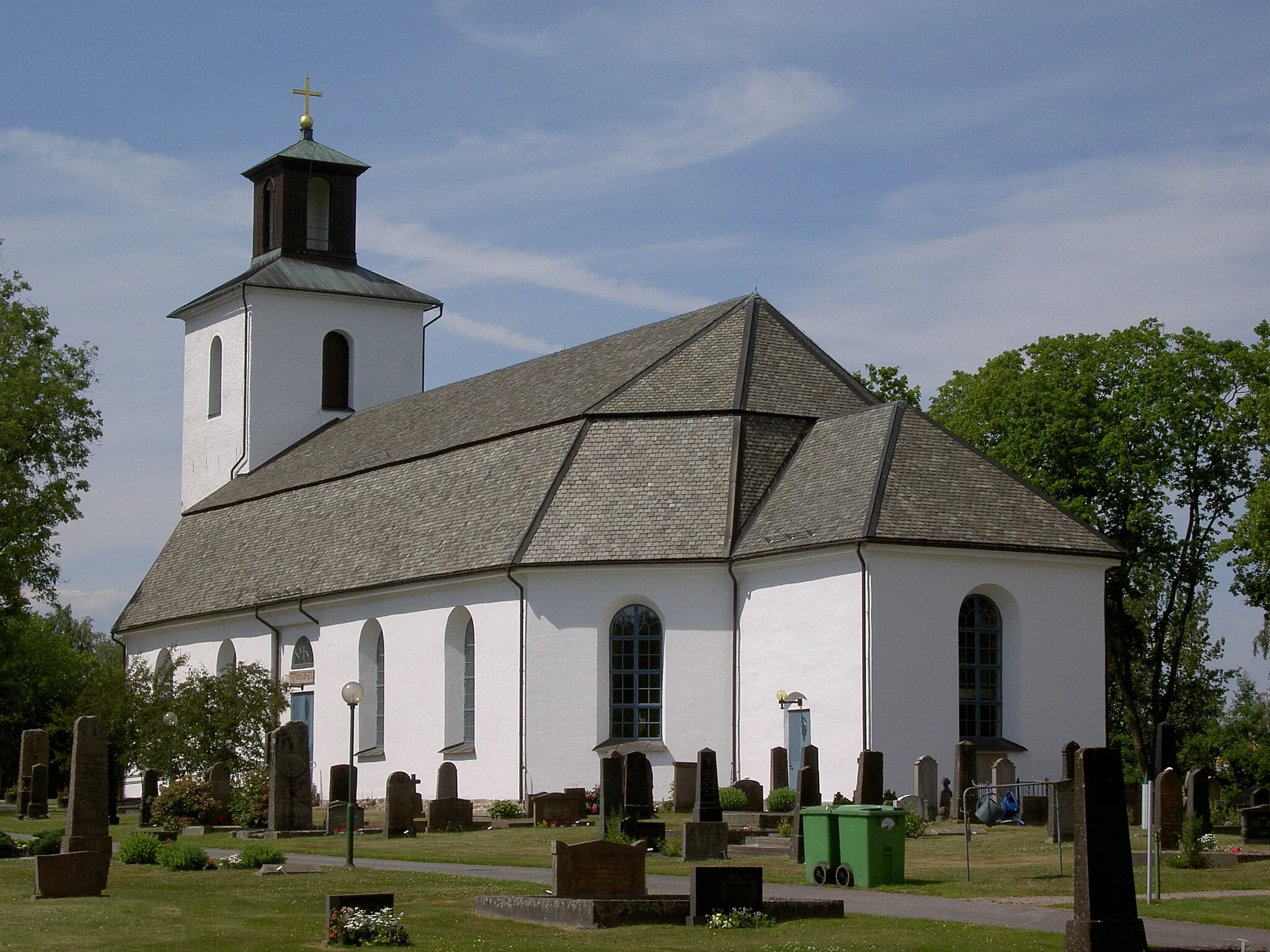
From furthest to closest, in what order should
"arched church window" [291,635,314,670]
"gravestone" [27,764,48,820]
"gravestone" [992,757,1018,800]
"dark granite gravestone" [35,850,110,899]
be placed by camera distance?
"arched church window" [291,635,314,670], "gravestone" [27,764,48,820], "gravestone" [992,757,1018,800], "dark granite gravestone" [35,850,110,899]

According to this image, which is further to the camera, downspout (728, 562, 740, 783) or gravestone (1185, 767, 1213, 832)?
downspout (728, 562, 740, 783)

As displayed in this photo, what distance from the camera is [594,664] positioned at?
36.5 meters

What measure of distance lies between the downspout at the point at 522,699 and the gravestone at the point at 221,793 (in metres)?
5.85

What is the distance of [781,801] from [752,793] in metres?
1.47

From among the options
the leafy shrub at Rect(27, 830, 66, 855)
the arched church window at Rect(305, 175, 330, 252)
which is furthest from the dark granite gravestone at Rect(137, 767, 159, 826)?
the arched church window at Rect(305, 175, 330, 252)

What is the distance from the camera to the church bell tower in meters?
54.7

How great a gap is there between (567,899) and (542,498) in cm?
2065

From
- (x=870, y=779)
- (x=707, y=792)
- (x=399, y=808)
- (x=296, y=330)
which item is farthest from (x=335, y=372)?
(x=707, y=792)

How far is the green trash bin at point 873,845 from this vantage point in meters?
21.2

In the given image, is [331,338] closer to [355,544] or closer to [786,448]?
[355,544]

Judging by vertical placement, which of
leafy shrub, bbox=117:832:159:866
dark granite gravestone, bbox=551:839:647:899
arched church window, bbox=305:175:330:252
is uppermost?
arched church window, bbox=305:175:330:252

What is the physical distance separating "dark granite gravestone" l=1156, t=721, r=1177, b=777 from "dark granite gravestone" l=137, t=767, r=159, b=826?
18.7 m

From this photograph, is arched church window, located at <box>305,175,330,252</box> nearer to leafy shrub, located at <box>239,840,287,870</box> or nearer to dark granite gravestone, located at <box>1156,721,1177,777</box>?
leafy shrub, located at <box>239,840,287,870</box>

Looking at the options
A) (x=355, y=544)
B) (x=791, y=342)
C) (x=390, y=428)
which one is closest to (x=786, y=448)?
(x=791, y=342)
